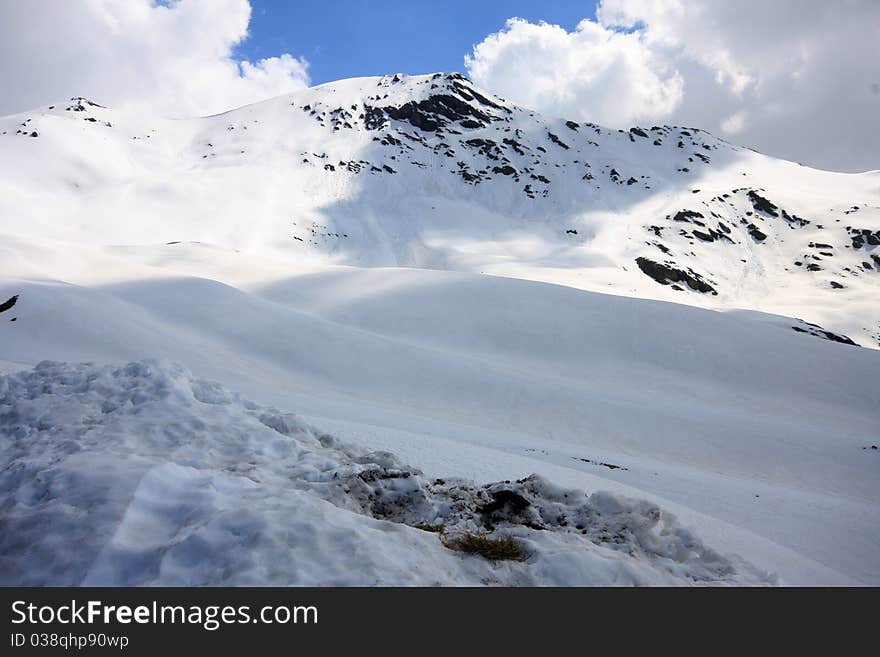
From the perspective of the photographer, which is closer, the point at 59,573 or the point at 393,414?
the point at 59,573

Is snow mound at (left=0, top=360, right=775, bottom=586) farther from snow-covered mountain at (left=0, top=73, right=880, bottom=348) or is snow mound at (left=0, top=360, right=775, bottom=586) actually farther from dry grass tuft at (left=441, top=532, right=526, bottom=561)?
snow-covered mountain at (left=0, top=73, right=880, bottom=348)

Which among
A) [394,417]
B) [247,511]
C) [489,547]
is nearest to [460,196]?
[394,417]

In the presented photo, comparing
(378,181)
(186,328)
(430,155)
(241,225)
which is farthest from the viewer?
(430,155)

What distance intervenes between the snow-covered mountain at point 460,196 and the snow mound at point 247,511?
53.1 metres

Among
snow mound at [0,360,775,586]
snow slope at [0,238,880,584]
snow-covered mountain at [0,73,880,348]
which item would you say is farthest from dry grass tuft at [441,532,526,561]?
snow-covered mountain at [0,73,880,348]

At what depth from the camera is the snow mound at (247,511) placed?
3.21 m

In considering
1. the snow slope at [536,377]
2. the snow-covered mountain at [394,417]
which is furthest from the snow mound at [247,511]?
the snow slope at [536,377]

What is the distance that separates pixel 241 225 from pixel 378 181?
32505 millimetres

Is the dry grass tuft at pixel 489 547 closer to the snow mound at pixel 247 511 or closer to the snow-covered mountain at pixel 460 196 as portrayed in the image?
the snow mound at pixel 247 511

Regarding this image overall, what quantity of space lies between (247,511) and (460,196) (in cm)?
9707

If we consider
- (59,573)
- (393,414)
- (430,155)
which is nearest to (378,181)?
(430,155)
